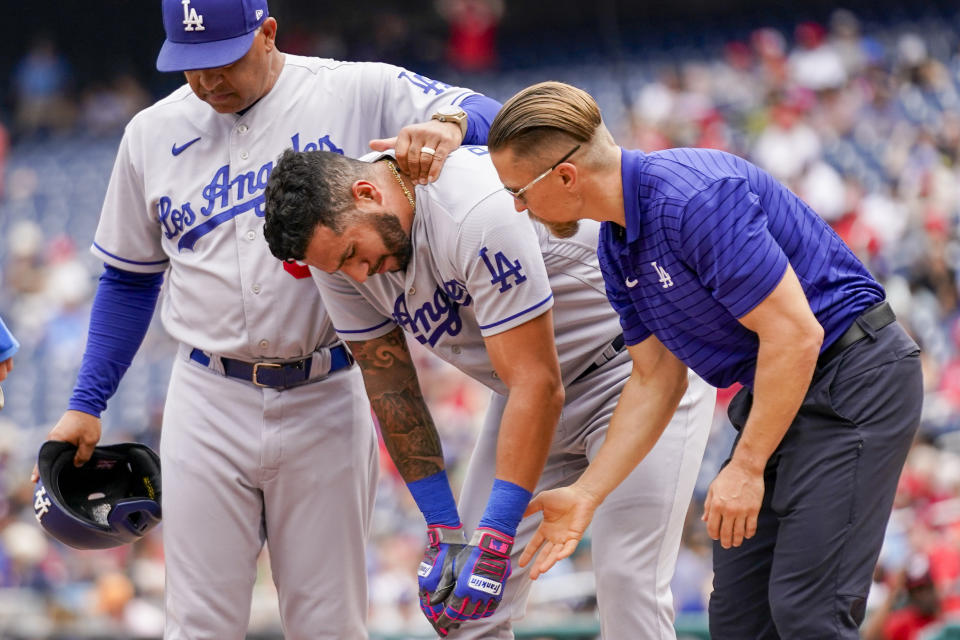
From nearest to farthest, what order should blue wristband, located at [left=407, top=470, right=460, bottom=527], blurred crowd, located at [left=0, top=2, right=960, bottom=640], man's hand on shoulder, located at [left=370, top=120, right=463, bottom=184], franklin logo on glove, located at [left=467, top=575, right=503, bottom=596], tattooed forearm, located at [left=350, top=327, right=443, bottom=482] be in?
franklin logo on glove, located at [left=467, top=575, right=503, bottom=596], man's hand on shoulder, located at [left=370, top=120, right=463, bottom=184], blue wristband, located at [left=407, top=470, right=460, bottom=527], tattooed forearm, located at [left=350, top=327, right=443, bottom=482], blurred crowd, located at [left=0, top=2, right=960, bottom=640]

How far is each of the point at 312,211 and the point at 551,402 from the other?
0.75 metres

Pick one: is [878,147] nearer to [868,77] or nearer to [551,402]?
[868,77]

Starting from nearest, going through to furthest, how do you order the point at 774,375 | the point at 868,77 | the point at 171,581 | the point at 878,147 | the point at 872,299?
the point at 774,375
the point at 872,299
the point at 171,581
the point at 878,147
the point at 868,77

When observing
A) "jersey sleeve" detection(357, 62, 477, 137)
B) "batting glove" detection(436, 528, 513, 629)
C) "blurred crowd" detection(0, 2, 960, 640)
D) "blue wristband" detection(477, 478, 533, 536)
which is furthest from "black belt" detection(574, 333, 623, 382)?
"blurred crowd" detection(0, 2, 960, 640)

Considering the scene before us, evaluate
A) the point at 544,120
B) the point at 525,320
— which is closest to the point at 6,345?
the point at 525,320

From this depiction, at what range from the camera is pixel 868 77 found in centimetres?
1152

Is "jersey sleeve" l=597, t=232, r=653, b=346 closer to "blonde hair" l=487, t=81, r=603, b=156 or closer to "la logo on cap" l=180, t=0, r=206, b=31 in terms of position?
"blonde hair" l=487, t=81, r=603, b=156

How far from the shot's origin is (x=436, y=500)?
330 centimetres

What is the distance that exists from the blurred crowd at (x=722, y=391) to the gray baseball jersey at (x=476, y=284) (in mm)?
2823

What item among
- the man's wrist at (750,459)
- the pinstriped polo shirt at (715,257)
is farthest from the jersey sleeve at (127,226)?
the man's wrist at (750,459)

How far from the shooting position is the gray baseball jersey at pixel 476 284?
3.03 metres

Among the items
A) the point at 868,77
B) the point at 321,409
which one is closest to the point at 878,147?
the point at 868,77

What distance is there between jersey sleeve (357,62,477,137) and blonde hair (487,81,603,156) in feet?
2.40

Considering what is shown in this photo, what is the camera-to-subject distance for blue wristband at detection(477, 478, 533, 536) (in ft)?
10.00
